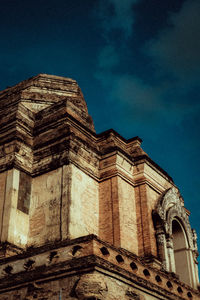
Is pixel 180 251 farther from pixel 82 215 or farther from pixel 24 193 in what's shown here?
pixel 24 193

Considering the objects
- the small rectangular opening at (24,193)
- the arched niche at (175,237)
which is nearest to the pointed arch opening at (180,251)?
the arched niche at (175,237)

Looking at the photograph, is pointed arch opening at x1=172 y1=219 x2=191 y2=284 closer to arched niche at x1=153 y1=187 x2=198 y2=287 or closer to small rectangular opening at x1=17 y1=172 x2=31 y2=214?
arched niche at x1=153 y1=187 x2=198 y2=287

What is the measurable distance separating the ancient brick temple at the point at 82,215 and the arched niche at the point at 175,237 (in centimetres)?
5

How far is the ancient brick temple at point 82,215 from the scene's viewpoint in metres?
12.4

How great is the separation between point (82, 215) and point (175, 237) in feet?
20.8

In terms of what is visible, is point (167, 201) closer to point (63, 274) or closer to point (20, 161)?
point (20, 161)

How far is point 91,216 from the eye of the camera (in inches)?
698

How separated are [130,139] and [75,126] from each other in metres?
3.65

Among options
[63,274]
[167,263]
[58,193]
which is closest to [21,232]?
[58,193]

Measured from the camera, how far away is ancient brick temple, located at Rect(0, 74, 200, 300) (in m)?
12.4

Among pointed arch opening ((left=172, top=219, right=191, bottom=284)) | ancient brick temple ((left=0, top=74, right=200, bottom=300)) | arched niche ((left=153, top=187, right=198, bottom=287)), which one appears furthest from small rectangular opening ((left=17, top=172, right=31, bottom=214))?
pointed arch opening ((left=172, top=219, right=191, bottom=284))

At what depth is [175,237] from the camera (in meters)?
21.1

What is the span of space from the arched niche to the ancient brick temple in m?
0.05

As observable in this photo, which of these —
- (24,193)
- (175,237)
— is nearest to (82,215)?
(24,193)
